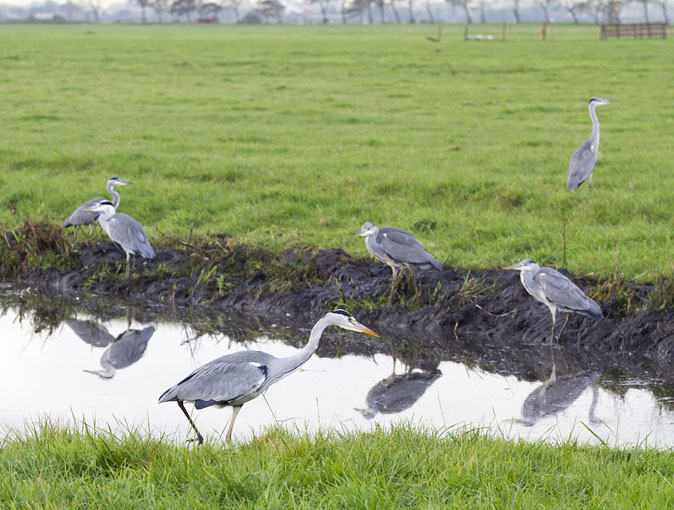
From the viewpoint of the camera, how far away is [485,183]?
1277 centimetres

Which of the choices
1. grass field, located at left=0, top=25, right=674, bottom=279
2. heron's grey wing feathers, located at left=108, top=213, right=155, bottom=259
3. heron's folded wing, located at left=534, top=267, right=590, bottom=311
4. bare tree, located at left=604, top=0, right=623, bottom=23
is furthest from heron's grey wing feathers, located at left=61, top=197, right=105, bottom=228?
bare tree, located at left=604, top=0, right=623, bottom=23

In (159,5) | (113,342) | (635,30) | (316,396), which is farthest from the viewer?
(159,5)

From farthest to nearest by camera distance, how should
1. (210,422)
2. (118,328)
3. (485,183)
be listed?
1. (485,183)
2. (118,328)
3. (210,422)

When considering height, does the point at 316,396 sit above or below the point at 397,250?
below

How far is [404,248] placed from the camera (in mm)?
8820

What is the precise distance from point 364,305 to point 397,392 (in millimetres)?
2111

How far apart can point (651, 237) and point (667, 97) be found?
1538cm

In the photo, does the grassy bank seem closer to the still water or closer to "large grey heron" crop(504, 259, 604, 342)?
the still water

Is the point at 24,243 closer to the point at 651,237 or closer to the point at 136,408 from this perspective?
the point at 136,408

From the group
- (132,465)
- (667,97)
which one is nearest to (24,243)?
(132,465)

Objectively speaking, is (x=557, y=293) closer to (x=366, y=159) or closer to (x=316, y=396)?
(x=316, y=396)

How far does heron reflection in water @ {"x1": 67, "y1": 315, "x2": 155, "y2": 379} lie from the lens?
7812 mm

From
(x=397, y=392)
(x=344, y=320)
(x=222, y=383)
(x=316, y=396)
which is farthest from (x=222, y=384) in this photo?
(x=397, y=392)

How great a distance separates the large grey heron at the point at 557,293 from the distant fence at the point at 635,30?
5748cm
